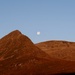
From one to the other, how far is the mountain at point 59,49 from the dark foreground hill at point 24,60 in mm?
17553

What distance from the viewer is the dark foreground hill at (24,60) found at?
1671 inches

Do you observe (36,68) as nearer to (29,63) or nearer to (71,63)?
(29,63)

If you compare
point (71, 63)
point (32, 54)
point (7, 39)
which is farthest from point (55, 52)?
point (71, 63)

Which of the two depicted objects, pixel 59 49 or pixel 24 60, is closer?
pixel 24 60

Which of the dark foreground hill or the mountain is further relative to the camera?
the mountain

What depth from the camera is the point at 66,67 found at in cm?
4219

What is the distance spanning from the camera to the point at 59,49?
84750mm

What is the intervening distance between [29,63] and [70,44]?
48.4 meters

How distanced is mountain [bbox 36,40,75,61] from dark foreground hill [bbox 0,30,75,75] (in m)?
17.6

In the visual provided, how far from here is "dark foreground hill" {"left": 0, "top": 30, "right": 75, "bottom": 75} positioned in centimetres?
4244

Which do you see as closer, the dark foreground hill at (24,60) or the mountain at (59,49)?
the dark foreground hill at (24,60)

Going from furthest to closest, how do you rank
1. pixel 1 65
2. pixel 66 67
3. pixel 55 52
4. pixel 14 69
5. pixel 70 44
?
pixel 70 44
pixel 55 52
pixel 1 65
pixel 14 69
pixel 66 67

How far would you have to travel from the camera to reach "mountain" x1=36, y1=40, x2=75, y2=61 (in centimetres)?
7488

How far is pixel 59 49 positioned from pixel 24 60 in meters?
37.7
